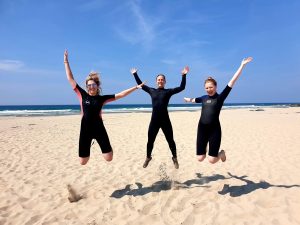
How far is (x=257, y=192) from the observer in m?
6.55

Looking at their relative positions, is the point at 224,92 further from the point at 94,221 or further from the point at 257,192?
the point at 94,221

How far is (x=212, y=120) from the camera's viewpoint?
6633 millimetres

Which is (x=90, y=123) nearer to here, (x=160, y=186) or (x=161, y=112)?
(x=161, y=112)

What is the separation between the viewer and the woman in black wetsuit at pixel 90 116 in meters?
6.33

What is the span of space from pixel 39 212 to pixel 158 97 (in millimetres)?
3696

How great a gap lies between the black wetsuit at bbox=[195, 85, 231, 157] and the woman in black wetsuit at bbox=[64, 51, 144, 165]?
6.15 feet

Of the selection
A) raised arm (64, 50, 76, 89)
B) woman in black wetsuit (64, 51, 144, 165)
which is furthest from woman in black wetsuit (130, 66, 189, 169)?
raised arm (64, 50, 76, 89)

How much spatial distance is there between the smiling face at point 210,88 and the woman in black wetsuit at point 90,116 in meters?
1.84

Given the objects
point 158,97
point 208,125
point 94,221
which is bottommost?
point 94,221

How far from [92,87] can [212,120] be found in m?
2.85

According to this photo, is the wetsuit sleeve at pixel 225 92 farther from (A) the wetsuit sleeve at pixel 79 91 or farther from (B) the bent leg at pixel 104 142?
(A) the wetsuit sleeve at pixel 79 91

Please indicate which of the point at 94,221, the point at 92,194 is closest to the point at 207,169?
the point at 92,194

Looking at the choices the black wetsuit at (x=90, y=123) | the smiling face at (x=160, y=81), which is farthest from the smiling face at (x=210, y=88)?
the black wetsuit at (x=90, y=123)

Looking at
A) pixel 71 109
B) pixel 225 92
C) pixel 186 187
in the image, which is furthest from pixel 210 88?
pixel 71 109
